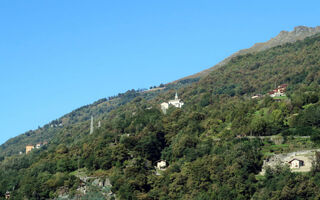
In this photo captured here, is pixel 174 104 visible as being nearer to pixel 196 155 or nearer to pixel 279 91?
pixel 279 91

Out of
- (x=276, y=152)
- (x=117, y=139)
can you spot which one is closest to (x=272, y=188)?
(x=276, y=152)

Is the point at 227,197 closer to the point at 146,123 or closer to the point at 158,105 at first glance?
the point at 146,123

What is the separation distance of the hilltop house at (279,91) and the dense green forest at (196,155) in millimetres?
1337

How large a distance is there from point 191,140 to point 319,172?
22.9m

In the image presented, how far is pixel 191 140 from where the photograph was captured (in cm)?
8075

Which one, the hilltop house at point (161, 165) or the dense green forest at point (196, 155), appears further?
the hilltop house at point (161, 165)

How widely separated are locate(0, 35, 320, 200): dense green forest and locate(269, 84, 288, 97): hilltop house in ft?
4.39

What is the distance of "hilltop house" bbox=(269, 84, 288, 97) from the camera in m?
106

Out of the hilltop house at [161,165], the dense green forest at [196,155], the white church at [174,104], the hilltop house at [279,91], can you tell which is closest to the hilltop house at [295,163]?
the dense green forest at [196,155]

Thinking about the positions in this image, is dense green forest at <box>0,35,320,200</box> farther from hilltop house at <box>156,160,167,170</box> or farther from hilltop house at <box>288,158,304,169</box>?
hilltop house at <box>288,158,304,169</box>

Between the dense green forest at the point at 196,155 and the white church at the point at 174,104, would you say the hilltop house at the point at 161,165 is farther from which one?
the white church at the point at 174,104

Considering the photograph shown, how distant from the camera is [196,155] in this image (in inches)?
2977

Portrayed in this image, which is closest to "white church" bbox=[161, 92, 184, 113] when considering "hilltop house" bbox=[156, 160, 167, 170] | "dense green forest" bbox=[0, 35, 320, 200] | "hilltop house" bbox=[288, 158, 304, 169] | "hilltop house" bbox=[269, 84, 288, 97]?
"dense green forest" bbox=[0, 35, 320, 200]

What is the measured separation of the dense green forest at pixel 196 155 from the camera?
207 feet
